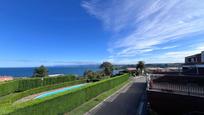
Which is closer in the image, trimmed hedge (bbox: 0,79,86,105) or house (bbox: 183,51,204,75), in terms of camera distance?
trimmed hedge (bbox: 0,79,86,105)

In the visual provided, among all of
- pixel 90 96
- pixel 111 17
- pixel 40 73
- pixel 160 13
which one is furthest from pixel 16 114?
pixel 40 73

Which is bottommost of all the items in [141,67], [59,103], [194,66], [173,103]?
[59,103]

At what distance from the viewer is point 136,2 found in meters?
15.2

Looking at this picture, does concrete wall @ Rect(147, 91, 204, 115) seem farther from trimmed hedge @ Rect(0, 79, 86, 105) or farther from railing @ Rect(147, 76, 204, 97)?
trimmed hedge @ Rect(0, 79, 86, 105)

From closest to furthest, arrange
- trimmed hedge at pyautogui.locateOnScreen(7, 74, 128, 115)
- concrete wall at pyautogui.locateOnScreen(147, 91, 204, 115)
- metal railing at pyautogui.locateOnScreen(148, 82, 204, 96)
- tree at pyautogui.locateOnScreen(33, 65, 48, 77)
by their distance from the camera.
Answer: trimmed hedge at pyautogui.locateOnScreen(7, 74, 128, 115) → concrete wall at pyautogui.locateOnScreen(147, 91, 204, 115) → metal railing at pyautogui.locateOnScreen(148, 82, 204, 96) → tree at pyautogui.locateOnScreen(33, 65, 48, 77)

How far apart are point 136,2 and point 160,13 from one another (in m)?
2.45

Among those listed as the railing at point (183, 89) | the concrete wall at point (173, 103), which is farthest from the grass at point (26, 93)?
the railing at point (183, 89)

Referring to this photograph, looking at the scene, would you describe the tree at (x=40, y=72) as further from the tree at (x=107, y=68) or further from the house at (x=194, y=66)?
the house at (x=194, y=66)

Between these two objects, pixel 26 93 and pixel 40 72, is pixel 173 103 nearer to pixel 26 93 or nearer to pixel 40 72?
Answer: pixel 26 93

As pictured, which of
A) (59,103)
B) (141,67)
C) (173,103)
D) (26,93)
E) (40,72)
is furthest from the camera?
(141,67)

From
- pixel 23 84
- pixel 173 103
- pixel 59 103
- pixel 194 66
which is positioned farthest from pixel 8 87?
pixel 194 66

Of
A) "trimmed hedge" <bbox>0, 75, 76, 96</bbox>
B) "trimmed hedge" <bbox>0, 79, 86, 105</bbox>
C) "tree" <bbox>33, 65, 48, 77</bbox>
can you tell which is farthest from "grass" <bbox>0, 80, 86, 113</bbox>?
"tree" <bbox>33, 65, 48, 77</bbox>

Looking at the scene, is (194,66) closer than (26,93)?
No

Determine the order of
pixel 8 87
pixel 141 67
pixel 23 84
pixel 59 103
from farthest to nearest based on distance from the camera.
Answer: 1. pixel 141 67
2. pixel 23 84
3. pixel 8 87
4. pixel 59 103
